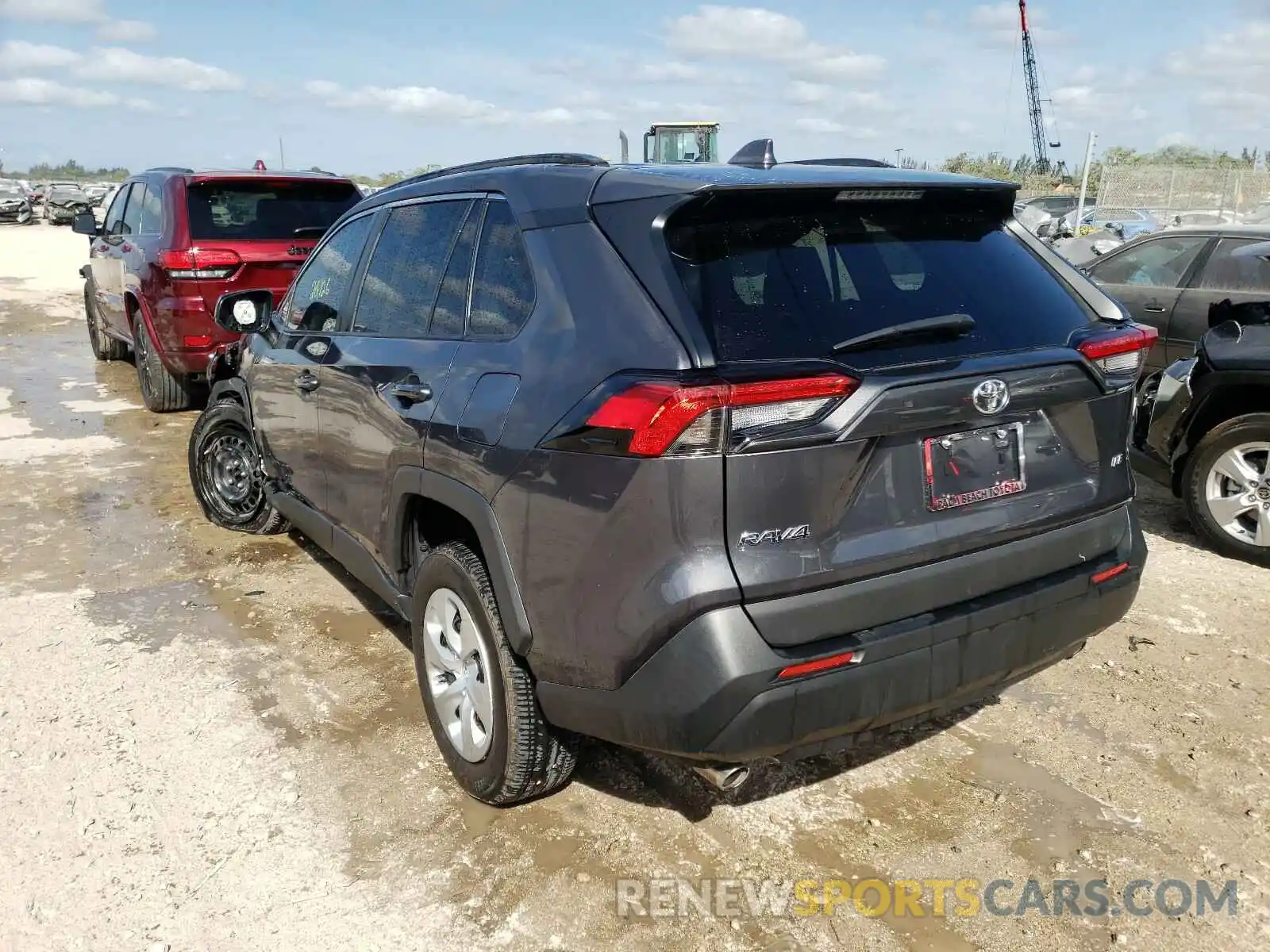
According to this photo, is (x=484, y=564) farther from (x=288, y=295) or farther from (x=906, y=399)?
(x=288, y=295)

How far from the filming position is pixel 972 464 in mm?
2465

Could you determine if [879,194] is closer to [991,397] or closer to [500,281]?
[991,397]

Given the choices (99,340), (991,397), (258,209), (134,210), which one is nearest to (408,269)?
(991,397)

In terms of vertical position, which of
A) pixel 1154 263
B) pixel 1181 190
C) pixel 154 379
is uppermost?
pixel 1181 190

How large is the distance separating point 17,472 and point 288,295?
Answer: 3.59 meters

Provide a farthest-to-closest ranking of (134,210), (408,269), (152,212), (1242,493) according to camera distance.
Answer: (134,210), (152,212), (1242,493), (408,269)

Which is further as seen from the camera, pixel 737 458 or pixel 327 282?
pixel 327 282

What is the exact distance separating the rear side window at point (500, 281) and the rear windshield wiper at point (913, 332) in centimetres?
87

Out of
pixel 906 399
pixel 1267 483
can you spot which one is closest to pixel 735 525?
pixel 906 399

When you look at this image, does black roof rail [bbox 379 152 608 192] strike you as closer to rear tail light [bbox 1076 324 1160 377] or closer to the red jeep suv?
rear tail light [bbox 1076 324 1160 377]

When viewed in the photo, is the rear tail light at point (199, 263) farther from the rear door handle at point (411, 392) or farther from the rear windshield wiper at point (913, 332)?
the rear windshield wiper at point (913, 332)

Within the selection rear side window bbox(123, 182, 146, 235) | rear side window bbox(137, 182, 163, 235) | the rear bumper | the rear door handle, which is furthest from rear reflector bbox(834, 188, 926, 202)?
rear side window bbox(123, 182, 146, 235)

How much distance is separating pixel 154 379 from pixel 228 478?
352 cm

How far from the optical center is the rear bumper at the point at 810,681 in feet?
7.21
